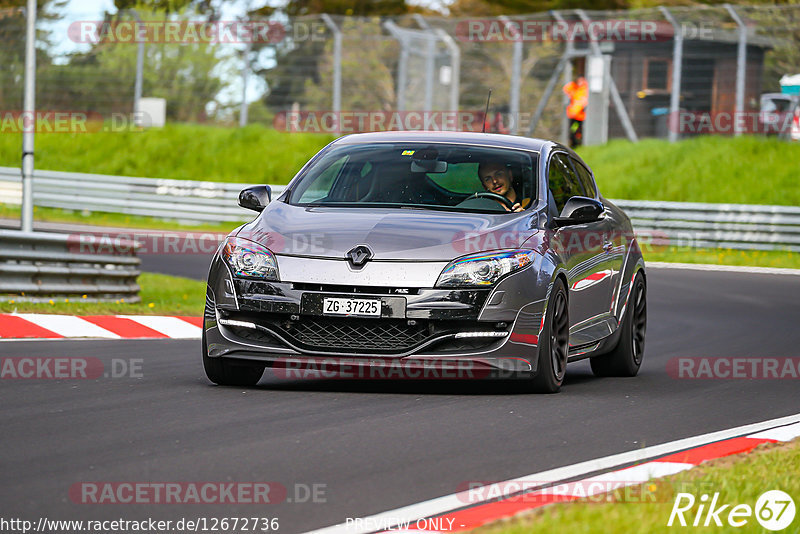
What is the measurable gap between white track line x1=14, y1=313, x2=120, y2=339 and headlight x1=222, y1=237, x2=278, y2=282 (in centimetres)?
425

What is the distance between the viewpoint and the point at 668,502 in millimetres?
5449

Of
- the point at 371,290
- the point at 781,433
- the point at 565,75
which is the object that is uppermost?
the point at 565,75

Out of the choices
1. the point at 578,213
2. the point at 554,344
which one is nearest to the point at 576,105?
the point at 578,213

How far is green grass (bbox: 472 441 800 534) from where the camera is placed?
16.3 feet

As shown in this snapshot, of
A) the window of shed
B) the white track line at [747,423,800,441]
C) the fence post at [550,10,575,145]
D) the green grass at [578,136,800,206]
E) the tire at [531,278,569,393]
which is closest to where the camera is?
the white track line at [747,423,800,441]

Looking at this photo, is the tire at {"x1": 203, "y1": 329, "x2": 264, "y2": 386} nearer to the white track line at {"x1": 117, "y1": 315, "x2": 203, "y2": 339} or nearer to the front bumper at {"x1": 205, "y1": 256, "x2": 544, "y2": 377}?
the front bumper at {"x1": 205, "y1": 256, "x2": 544, "y2": 377}

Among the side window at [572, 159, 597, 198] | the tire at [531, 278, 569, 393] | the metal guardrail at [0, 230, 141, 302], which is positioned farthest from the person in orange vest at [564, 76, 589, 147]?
the tire at [531, 278, 569, 393]

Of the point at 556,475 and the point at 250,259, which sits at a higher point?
the point at 250,259

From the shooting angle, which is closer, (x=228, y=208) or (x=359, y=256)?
(x=359, y=256)

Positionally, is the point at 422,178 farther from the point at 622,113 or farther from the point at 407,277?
the point at 622,113

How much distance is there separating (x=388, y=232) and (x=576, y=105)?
25648mm

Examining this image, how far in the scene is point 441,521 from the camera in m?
5.14

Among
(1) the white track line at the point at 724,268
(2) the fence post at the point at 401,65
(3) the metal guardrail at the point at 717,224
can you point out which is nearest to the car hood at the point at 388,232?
(1) the white track line at the point at 724,268

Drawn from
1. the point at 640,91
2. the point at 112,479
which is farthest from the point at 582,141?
the point at 112,479
